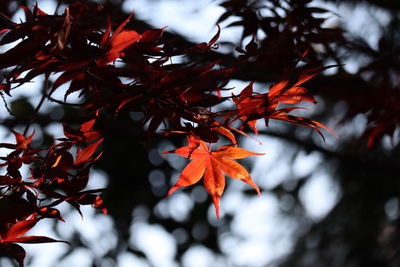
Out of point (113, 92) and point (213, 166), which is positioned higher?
point (113, 92)

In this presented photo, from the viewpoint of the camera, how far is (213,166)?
0.62 metres

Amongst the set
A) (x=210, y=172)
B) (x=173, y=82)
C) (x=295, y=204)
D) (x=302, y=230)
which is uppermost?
(x=173, y=82)

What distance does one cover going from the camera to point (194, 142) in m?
0.60

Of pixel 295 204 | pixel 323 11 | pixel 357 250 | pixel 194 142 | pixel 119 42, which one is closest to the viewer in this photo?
pixel 119 42

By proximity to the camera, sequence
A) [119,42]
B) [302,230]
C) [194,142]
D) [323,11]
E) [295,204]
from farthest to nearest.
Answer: [302,230] < [295,204] < [323,11] < [194,142] < [119,42]

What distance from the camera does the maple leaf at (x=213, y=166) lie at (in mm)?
596

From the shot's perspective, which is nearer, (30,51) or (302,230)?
(30,51)

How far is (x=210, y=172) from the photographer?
62 cm

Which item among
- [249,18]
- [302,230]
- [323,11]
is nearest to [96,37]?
[249,18]

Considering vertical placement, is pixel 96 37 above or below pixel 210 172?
above

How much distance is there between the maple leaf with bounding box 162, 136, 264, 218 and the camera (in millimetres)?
596

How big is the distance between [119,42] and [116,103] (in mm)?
105

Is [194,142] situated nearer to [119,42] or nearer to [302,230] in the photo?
[119,42]

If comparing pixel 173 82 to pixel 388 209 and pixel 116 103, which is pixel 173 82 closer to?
pixel 116 103
